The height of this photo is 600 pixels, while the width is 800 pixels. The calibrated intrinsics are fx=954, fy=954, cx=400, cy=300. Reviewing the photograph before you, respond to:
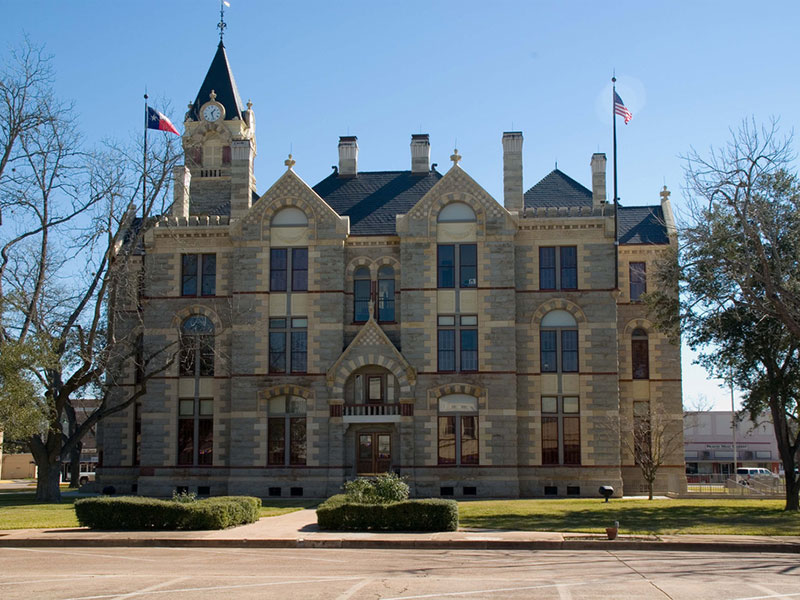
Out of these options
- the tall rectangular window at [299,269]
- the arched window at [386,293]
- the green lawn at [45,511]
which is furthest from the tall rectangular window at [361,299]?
the green lawn at [45,511]

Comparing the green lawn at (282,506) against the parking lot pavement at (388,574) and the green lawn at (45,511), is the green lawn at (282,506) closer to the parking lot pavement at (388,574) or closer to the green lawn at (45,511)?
the green lawn at (45,511)

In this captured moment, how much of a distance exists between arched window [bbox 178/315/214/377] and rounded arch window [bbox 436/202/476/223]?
38.6 ft

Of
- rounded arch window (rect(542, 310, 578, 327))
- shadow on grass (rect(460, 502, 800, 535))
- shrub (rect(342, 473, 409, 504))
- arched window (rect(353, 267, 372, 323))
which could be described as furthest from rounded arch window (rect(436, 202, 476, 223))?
shrub (rect(342, 473, 409, 504))

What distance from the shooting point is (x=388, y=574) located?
55.8ft

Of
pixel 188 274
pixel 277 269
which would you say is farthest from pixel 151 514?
pixel 188 274

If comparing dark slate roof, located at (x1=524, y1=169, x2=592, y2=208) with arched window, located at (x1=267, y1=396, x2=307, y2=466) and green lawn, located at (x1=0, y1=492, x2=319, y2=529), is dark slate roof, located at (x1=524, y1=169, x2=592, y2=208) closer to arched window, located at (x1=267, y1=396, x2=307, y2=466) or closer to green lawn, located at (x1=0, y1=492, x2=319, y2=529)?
arched window, located at (x1=267, y1=396, x2=307, y2=466)

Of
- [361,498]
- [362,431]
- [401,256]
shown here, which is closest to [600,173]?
[401,256]

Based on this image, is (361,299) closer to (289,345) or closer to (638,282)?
(289,345)

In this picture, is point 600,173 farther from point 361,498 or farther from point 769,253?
point 361,498

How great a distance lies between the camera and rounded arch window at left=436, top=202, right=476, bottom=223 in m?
42.7

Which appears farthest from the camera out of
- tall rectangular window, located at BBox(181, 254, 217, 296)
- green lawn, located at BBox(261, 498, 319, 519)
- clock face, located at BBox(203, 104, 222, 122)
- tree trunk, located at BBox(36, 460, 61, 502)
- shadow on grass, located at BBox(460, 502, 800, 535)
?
clock face, located at BBox(203, 104, 222, 122)

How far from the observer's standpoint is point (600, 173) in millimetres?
45594

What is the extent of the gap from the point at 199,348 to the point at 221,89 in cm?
1855

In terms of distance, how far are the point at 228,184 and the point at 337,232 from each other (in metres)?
11.8
